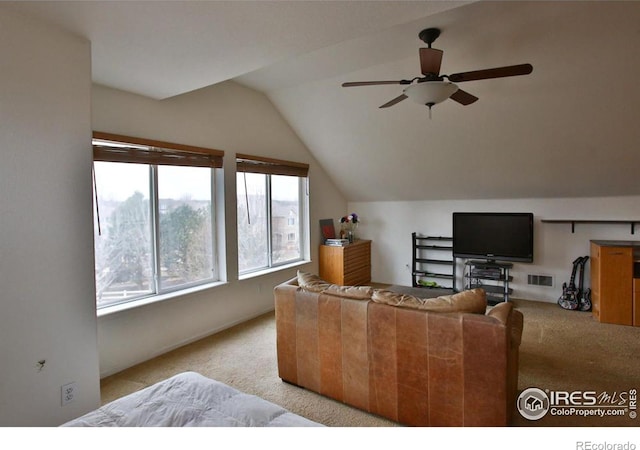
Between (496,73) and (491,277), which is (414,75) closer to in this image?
(496,73)

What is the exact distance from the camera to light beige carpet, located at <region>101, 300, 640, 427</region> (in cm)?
234

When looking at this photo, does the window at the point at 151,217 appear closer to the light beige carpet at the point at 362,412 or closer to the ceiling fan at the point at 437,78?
the light beige carpet at the point at 362,412

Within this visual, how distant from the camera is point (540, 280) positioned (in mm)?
4945

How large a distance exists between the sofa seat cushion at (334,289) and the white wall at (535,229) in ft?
11.8

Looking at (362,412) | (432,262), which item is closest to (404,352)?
(362,412)

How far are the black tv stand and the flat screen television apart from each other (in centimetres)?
12

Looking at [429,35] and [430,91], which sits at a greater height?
[429,35]

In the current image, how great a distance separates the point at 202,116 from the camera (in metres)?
3.74

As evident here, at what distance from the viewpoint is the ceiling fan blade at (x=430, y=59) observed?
96.8 inches

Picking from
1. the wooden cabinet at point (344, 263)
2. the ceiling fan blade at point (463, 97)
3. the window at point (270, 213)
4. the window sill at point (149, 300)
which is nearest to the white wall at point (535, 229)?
the wooden cabinet at point (344, 263)

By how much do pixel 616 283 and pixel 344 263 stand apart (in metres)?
3.41
